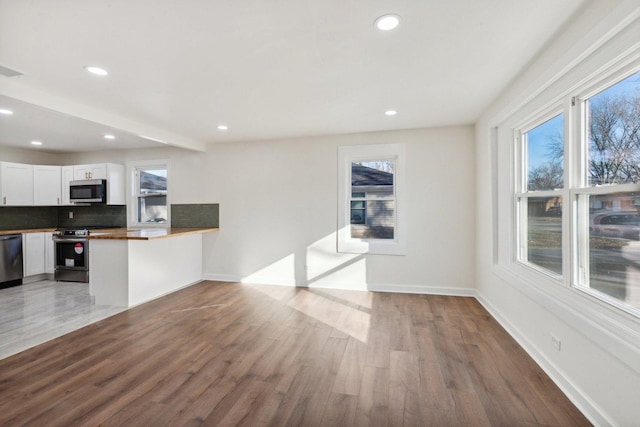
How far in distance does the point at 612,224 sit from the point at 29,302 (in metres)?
6.15

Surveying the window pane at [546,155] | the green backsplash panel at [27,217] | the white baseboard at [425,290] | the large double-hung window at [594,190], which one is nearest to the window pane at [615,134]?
the large double-hung window at [594,190]

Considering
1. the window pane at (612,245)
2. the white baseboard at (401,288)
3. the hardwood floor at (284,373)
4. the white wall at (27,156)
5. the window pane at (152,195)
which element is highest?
the white wall at (27,156)

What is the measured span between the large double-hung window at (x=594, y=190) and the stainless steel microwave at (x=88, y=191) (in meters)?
6.47

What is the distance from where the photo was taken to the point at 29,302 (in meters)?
3.93

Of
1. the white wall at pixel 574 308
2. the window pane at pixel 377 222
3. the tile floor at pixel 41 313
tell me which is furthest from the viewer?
the window pane at pixel 377 222

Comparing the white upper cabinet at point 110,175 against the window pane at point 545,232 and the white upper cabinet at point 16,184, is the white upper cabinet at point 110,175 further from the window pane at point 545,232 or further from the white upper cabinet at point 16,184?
the window pane at point 545,232

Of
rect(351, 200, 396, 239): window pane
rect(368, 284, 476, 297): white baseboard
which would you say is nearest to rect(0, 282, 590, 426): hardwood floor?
rect(368, 284, 476, 297): white baseboard

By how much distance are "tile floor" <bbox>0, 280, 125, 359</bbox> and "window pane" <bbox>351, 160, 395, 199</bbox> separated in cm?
361

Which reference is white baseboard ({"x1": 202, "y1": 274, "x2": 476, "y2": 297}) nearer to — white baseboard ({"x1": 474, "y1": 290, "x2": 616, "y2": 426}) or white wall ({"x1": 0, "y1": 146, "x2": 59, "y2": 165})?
white baseboard ({"x1": 474, "y1": 290, "x2": 616, "y2": 426})

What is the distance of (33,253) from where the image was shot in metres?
5.03

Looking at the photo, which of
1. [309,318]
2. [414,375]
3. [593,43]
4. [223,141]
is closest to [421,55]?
[593,43]

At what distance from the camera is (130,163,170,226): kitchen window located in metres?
5.41

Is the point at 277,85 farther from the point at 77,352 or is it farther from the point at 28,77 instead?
the point at 77,352

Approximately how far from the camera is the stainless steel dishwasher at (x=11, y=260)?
462 cm
